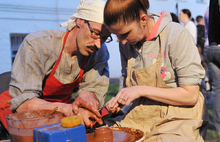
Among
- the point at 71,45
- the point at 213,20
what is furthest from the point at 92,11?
the point at 213,20

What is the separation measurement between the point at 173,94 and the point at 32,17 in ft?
21.3

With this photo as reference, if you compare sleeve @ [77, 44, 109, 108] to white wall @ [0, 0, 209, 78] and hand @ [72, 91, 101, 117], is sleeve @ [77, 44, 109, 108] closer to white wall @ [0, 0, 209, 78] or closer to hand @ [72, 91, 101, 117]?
hand @ [72, 91, 101, 117]

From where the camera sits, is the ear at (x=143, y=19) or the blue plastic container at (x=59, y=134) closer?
the blue plastic container at (x=59, y=134)

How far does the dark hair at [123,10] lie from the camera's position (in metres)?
2.06

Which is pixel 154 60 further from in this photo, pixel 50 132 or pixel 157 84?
pixel 50 132

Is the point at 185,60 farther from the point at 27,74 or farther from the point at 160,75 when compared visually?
the point at 27,74

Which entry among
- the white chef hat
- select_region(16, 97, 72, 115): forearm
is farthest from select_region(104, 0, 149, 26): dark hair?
select_region(16, 97, 72, 115): forearm

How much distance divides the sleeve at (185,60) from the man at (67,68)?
688 mm

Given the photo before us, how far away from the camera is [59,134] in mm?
1328

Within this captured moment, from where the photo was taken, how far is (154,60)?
90.4 inches

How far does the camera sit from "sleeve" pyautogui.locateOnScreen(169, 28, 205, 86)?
2.13 meters

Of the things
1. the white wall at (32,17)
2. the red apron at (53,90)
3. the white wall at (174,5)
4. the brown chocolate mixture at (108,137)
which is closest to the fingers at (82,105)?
the brown chocolate mixture at (108,137)

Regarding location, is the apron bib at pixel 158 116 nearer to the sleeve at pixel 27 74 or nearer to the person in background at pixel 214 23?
the sleeve at pixel 27 74

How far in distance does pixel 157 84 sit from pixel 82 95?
2.34ft
